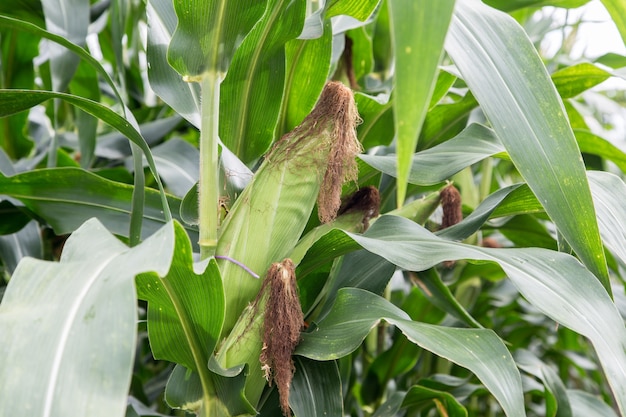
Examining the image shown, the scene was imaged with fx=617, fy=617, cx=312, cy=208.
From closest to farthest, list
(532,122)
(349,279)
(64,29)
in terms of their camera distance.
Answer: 1. (532,122)
2. (349,279)
3. (64,29)

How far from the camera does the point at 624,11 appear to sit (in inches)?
18.5

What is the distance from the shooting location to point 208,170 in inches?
19.6

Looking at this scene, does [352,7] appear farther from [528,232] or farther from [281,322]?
[528,232]

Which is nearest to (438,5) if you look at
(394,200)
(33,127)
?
(394,200)

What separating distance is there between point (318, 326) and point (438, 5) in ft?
1.02

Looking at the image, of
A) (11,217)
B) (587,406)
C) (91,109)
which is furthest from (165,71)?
(587,406)

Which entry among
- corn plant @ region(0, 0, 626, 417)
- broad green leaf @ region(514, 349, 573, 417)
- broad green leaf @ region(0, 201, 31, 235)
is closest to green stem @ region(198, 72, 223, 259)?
corn plant @ region(0, 0, 626, 417)

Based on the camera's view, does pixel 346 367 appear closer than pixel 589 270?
No

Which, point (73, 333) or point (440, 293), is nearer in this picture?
point (73, 333)

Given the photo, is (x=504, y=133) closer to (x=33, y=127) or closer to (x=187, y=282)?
(x=187, y=282)

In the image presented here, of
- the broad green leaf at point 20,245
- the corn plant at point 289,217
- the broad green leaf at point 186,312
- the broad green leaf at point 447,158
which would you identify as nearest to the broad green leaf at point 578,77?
the corn plant at point 289,217

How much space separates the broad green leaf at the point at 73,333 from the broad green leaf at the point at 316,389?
0.80 feet

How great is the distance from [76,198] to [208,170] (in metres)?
0.24

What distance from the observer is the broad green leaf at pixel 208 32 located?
18.4 inches
